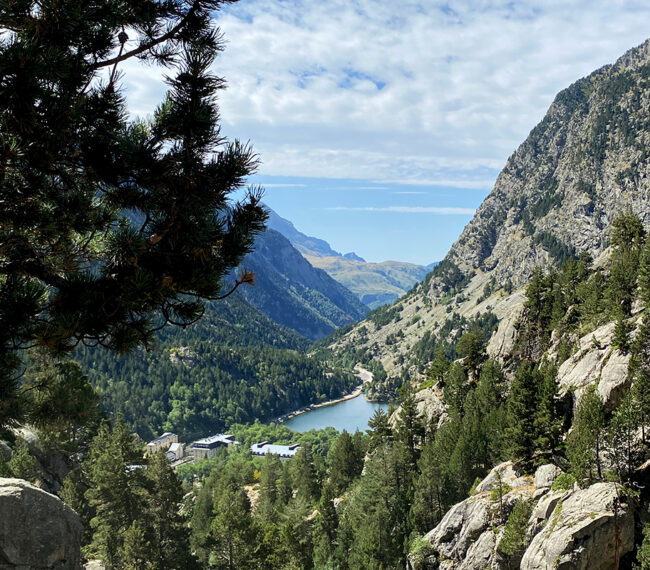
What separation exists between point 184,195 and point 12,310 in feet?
11.9

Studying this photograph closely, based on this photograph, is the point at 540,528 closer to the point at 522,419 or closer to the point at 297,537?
the point at 522,419

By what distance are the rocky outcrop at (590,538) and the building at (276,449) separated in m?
109

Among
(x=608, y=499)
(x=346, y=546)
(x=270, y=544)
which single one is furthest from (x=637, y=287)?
(x=270, y=544)

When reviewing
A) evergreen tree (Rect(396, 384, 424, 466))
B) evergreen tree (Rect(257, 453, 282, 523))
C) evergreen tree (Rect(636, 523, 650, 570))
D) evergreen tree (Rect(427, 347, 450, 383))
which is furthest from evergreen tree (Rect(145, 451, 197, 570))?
evergreen tree (Rect(427, 347, 450, 383))

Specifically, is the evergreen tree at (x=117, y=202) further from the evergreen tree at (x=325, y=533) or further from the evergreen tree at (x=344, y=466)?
the evergreen tree at (x=344, y=466)

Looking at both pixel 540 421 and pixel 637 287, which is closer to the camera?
pixel 540 421

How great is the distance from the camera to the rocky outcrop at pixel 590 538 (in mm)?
25547

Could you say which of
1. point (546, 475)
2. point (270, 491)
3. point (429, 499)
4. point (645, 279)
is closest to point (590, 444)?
point (546, 475)

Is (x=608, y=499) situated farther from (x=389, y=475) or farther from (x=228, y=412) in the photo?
(x=228, y=412)

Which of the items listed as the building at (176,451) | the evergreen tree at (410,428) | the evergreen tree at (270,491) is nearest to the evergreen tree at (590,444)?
the evergreen tree at (410,428)

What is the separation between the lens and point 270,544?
1519 inches

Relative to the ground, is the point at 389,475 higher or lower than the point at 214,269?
lower

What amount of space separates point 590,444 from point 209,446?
141 m

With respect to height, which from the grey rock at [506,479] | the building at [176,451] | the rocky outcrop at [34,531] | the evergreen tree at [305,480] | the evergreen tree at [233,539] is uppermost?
the rocky outcrop at [34,531]
